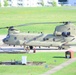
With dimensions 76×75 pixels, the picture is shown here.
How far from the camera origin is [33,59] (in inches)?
1441

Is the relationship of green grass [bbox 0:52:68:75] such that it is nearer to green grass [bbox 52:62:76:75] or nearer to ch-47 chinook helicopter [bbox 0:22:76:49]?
green grass [bbox 52:62:76:75]

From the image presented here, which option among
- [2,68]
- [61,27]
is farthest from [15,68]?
[61,27]

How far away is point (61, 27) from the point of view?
41844 mm

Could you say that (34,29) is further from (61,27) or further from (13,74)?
(13,74)

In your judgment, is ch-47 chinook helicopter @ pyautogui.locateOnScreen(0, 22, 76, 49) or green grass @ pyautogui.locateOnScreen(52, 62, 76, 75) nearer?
green grass @ pyautogui.locateOnScreen(52, 62, 76, 75)

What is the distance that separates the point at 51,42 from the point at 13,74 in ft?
46.0

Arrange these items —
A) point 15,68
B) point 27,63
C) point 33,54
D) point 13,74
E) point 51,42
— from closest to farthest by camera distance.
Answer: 1. point 13,74
2. point 15,68
3. point 27,63
4. point 33,54
5. point 51,42

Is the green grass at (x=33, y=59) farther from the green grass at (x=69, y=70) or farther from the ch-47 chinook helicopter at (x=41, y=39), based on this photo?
the ch-47 chinook helicopter at (x=41, y=39)

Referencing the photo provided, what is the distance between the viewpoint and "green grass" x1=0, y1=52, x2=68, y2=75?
3044 centimetres

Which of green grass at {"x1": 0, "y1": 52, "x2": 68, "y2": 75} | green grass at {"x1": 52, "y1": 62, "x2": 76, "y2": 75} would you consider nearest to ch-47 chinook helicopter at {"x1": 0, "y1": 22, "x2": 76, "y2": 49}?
green grass at {"x1": 0, "y1": 52, "x2": 68, "y2": 75}

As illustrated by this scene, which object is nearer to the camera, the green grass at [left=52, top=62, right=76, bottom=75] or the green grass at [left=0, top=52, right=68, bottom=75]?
the green grass at [left=52, top=62, right=76, bottom=75]

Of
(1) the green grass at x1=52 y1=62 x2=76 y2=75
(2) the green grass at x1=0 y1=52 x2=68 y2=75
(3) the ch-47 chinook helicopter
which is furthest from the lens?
(3) the ch-47 chinook helicopter

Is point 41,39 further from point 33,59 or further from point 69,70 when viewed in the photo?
point 69,70

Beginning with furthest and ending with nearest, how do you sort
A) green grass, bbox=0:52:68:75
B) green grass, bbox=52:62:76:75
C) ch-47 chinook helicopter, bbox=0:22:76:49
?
ch-47 chinook helicopter, bbox=0:22:76:49 < green grass, bbox=0:52:68:75 < green grass, bbox=52:62:76:75
